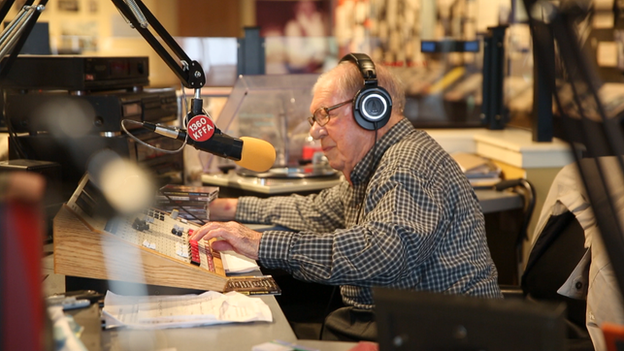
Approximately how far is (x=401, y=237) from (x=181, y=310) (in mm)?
465

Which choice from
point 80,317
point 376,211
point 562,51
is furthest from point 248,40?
point 562,51

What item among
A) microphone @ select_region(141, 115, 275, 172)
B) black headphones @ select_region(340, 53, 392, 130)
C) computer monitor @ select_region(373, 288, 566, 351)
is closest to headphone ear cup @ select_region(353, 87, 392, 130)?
black headphones @ select_region(340, 53, 392, 130)

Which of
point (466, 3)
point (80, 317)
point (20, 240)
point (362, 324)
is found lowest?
point (362, 324)

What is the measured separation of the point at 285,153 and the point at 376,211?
123cm

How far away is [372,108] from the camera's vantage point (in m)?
1.62

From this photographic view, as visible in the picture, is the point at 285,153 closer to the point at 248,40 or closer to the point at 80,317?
the point at 248,40

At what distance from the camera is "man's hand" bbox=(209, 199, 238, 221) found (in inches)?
77.2

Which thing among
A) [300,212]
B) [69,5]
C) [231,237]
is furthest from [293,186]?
[69,5]

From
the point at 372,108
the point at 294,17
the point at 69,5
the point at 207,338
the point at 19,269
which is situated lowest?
the point at 207,338

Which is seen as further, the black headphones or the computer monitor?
the black headphones

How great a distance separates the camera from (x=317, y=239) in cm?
140

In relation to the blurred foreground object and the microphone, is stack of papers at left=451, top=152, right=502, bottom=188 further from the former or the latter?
the blurred foreground object

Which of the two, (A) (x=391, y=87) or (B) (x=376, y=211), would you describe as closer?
(B) (x=376, y=211)

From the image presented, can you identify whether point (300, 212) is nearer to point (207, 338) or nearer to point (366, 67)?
point (366, 67)
